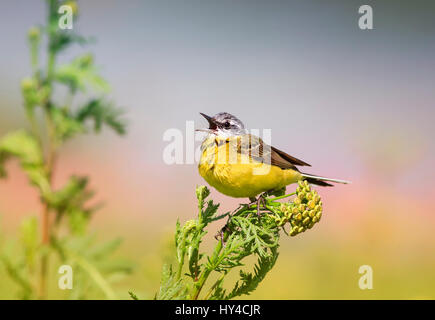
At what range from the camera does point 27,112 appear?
211 cm

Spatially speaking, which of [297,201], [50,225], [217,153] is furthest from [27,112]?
[297,201]

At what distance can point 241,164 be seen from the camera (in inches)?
65.7

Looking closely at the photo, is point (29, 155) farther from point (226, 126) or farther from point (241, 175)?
point (241, 175)

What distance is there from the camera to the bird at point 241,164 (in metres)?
1.63

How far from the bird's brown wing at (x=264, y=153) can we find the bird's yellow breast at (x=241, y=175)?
0.03 m

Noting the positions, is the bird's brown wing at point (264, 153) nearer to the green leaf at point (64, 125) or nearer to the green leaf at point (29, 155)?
the green leaf at point (64, 125)

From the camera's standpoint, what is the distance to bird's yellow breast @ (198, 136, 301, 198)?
1621mm

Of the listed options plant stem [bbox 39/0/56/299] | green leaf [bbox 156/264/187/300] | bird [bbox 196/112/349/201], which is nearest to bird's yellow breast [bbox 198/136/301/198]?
bird [bbox 196/112/349/201]

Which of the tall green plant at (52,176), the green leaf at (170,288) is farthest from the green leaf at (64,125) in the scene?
the green leaf at (170,288)

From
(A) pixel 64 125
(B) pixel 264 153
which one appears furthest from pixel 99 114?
(B) pixel 264 153

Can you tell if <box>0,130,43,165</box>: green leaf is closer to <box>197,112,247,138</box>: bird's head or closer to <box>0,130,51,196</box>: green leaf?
<box>0,130,51,196</box>: green leaf

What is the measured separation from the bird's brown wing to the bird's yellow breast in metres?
0.03

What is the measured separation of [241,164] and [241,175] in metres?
0.05

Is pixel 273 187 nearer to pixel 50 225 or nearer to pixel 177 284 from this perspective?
pixel 177 284
